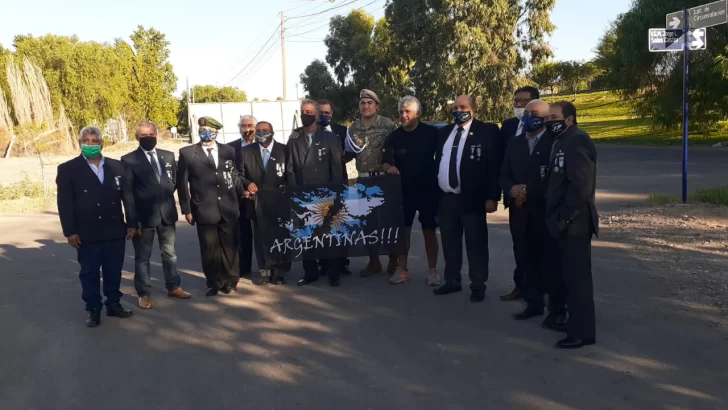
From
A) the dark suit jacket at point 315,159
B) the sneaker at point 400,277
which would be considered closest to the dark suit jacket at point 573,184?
the sneaker at point 400,277

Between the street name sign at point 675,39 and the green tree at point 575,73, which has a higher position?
the green tree at point 575,73

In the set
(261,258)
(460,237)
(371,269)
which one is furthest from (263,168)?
(460,237)

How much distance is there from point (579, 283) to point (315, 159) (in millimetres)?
3654

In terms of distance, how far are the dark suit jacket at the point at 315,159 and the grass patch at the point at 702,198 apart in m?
7.27

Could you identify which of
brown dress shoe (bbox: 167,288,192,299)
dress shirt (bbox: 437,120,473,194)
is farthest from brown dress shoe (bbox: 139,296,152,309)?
dress shirt (bbox: 437,120,473,194)

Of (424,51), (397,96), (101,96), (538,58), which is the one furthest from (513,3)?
(101,96)

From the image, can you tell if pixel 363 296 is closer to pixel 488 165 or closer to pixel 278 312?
pixel 278 312

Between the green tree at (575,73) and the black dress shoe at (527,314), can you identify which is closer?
the black dress shoe at (527,314)

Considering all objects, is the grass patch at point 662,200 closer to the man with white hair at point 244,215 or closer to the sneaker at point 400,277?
the sneaker at point 400,277

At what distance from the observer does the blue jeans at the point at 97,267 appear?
642 cm

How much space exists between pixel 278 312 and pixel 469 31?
37974 millimetres

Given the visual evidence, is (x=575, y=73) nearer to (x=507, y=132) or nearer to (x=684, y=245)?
(x=684, y=245)

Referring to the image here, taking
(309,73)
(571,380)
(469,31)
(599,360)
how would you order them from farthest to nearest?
(309,73) < (469,31) < (599,360) < (571,380)

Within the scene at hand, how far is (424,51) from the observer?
1842 inches
